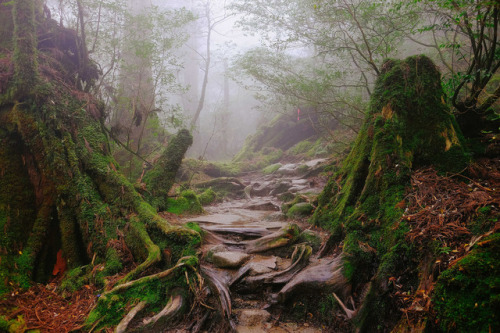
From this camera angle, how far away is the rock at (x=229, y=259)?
4458 mm

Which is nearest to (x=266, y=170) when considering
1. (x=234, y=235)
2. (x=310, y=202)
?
(x=310, y=202)

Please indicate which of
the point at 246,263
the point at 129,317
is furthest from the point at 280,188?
the point at 129,317

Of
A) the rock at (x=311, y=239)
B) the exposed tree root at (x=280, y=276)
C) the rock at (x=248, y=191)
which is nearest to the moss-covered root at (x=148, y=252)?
the exposed tree root at (x=280, y=276)

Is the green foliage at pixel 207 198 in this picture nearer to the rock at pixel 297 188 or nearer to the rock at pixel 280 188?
the rock at pixel 280 188

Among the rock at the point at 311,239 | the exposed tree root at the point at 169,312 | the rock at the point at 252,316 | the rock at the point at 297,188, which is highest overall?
the rock at the point at 297,188

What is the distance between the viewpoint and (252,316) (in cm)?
344

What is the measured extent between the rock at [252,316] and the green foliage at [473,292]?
2.06 meters

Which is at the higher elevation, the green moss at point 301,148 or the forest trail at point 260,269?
the green moss at point 301,148

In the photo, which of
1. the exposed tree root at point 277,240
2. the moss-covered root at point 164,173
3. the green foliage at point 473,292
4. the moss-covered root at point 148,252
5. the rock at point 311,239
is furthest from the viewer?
the moss-covered root at point 164,173

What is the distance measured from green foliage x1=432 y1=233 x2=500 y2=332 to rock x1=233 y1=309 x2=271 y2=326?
2.06 m

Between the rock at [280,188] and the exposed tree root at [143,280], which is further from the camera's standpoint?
the rock at [280,188]

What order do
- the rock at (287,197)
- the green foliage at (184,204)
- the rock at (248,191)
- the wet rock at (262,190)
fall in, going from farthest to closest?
1. the wet rock at (262,190)
2. the rock at (248,191)
3. the rock at (287,197)
4. the green foliage at (184,204)

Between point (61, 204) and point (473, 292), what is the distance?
5.63 metres

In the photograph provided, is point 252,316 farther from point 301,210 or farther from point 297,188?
point 297,188
